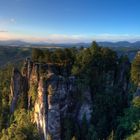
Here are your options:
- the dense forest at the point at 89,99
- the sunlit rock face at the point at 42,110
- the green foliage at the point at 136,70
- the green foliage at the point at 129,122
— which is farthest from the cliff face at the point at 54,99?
the green foliage at the point at 129,122

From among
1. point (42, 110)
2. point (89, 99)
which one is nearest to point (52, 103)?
point (42, 110)

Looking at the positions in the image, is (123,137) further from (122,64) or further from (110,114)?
(122,64)

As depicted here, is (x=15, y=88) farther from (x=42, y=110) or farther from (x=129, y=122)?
(x=129, y=122)

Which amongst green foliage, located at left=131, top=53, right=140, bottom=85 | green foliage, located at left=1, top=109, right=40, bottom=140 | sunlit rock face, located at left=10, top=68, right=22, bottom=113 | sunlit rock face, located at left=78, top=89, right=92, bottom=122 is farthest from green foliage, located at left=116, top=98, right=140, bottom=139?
sunlit rock face, located at left=10, top=68, right=22, bottom=113

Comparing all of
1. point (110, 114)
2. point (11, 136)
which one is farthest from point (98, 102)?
point (11, 136)

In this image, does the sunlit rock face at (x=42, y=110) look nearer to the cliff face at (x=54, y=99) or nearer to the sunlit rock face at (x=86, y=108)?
the cliff face at (x=54, y=99)

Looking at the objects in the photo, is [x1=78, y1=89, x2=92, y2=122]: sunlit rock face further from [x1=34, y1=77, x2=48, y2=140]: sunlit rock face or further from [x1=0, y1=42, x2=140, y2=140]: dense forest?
[x1=34, y1=77, x2=48, y2=140]: sunlit rock face
